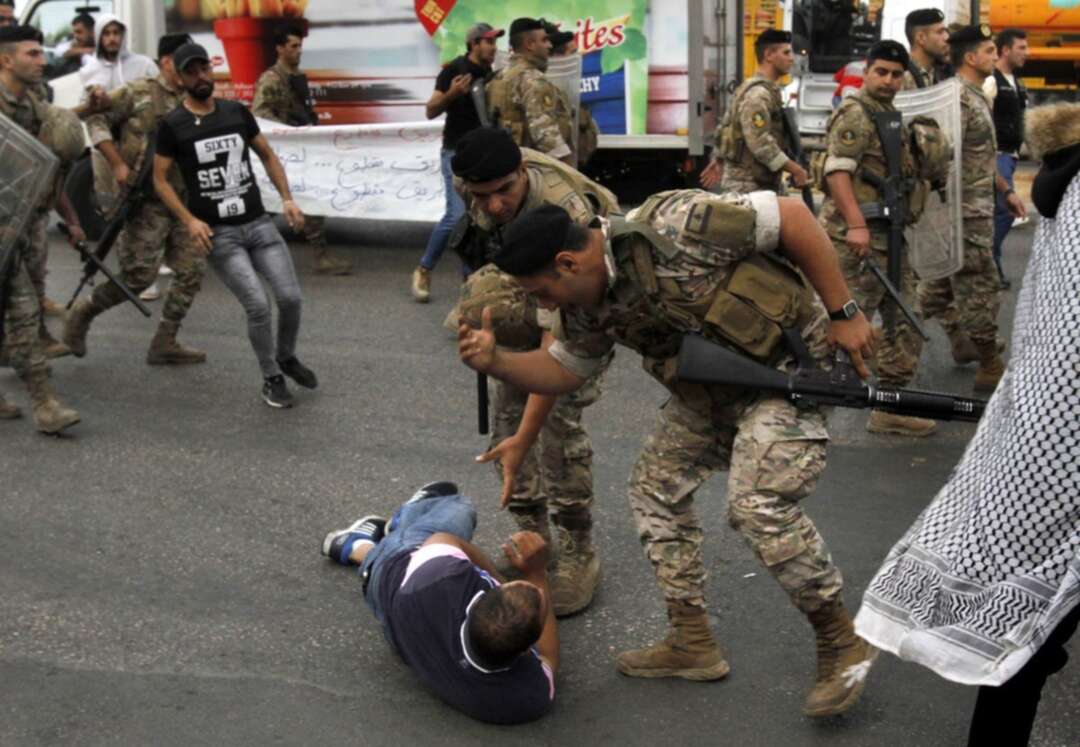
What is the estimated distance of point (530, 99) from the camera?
28.6 ft

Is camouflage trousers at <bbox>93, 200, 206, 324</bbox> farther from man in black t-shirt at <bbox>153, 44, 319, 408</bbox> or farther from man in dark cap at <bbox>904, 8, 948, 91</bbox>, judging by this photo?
man in dark cap at <bbox>904, 8, 948, 91</bbox>

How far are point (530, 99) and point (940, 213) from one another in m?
2.74

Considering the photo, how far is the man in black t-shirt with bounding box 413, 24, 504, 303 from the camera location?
9.41m

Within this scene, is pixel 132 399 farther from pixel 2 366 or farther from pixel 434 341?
pixel 434 341

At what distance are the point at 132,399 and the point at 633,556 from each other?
333cm

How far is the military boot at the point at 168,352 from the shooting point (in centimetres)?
814

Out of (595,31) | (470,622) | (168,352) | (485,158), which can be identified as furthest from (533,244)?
(595,31)

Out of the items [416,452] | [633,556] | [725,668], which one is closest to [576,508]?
[633,556]

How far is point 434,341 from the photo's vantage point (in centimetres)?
865

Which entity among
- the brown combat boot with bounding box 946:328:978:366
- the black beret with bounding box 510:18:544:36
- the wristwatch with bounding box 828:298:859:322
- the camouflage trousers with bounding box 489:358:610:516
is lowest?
the brown combat boot with bounding box 946:328:978:366

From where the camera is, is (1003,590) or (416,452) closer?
(1003,590)

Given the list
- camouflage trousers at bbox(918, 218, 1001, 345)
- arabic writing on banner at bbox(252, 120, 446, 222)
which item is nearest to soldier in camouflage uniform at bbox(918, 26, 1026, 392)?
camouflage trousers at bbox(918, 218, 1001, 345)

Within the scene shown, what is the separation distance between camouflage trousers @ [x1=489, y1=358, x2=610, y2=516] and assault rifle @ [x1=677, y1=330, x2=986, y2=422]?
997 mm

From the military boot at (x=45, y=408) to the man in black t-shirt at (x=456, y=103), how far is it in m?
3.13
